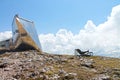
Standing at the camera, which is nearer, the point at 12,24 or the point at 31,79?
the point at 31,79

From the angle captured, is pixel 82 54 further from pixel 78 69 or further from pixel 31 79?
pixel 31 79

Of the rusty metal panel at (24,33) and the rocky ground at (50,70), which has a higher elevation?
the rusty metal panel at (24,33)

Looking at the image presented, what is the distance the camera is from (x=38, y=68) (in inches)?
2238

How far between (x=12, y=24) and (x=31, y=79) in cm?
5969

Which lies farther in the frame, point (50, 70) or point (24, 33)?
point (24, 33)

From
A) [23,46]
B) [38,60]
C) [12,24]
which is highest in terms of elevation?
[12,24]

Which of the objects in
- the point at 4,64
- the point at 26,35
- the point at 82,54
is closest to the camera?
the point at 4,64

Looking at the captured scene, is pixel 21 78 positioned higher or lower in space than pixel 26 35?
lower

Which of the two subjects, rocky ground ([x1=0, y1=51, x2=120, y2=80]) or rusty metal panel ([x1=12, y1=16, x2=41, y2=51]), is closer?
rocky ground ([x1=0, y1=51, x2=120, y2=80])

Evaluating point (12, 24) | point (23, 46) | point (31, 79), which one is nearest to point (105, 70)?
point (31, 79)

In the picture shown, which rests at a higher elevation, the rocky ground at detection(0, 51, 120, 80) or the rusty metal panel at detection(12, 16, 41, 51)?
the rusty metal panel at detection(12, 16, 41, 51)

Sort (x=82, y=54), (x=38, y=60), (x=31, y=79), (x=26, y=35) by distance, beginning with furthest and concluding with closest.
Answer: (x=26, y=35) → (x=82, y=54) → (x=38, y=60) → (x=31, y=79)

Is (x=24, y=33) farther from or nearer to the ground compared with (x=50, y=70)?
farther from the ground

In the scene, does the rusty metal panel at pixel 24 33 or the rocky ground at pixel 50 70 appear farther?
the rusty metal panel at pixel 24 33
